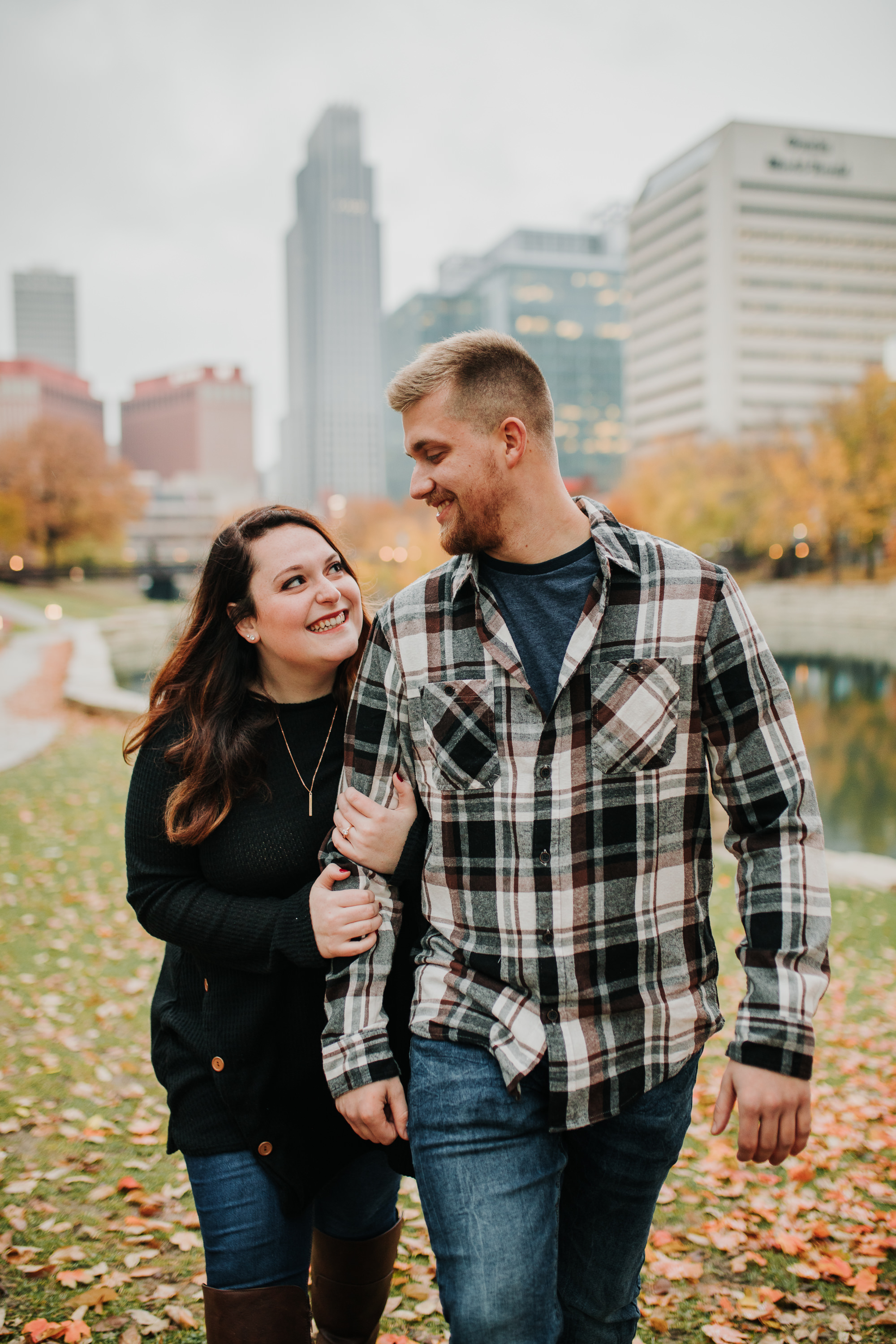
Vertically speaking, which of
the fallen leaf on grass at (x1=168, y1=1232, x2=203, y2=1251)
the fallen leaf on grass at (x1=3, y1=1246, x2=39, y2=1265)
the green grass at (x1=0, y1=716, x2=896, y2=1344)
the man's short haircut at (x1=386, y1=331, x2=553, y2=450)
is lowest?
the green grass at (x1=0, y1=716, x2=896, y2=1344)

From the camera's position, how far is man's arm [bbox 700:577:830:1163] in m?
1.80

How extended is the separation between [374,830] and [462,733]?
301 mm

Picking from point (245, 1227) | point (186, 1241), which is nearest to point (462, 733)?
point (245, 1227)

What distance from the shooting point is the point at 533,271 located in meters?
135

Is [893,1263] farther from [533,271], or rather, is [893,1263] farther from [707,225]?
[533,271]

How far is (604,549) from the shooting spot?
2043mm

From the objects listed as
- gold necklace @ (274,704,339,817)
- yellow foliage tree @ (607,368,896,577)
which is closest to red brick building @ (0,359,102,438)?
yellow foliage tree @ (607,368,896,577)

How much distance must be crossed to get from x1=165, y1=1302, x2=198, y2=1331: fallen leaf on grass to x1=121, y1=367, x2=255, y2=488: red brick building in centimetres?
18787

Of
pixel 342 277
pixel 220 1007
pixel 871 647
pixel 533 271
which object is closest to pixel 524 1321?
pixel 220 1007

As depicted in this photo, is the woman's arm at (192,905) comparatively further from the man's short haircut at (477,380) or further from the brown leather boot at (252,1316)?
the man's short haircut at (477,380)

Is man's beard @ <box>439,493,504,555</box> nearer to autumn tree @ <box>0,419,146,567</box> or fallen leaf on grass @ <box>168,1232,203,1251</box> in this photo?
fallen leaf on grass @ <box>168,1232,203,1251</box>

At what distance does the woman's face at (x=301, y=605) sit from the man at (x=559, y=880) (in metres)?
0.31

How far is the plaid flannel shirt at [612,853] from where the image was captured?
1863 millimetres

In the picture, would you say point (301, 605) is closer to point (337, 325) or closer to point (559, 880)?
point (559, 880)
